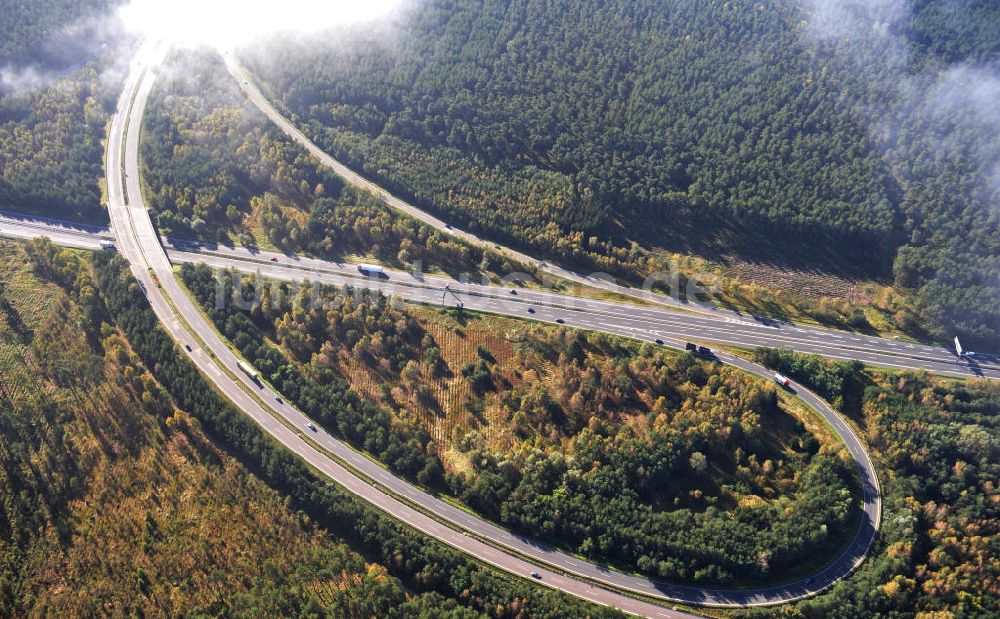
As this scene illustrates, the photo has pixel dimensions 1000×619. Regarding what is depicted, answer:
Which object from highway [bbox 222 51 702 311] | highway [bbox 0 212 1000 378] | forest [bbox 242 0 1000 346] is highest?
forest [bbox 242 0 1000 346]

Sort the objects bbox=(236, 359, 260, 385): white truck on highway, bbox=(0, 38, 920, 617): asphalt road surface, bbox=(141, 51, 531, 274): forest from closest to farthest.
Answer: bbox=(0, 38, 920, 617): asphalt road surface < bbox=(236, 359, 260, 385): white truck on highway < bbox=(141, 51, 531, 274): forest

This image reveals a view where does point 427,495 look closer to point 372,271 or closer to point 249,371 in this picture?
point 249,371

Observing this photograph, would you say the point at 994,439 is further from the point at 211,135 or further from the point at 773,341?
the point at 211,135

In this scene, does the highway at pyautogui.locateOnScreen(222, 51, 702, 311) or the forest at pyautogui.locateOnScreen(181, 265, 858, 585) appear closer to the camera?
the forest at pyautogui.locateOnScreen(181, 265, 858, 585)

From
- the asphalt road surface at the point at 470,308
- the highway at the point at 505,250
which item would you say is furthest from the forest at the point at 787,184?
the asphalt road surface at the point at 470,308

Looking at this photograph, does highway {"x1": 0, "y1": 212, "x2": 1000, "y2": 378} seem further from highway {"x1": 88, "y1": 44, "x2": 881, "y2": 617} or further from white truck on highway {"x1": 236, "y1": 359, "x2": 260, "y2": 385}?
white truck on highway {"x1": 236, "y1": 359, "x2": 260, "y2": 385}

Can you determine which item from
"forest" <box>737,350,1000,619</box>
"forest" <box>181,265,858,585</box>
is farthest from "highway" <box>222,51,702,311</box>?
"forest" <box>737,350,1000,619</box>

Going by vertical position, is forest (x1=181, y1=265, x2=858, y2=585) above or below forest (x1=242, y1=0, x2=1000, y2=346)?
below

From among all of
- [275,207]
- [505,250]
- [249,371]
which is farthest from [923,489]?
[275,207]
